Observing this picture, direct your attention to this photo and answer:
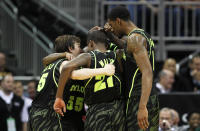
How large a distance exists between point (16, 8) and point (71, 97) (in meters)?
8.84

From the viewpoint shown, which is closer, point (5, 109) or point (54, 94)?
point (54, 94)

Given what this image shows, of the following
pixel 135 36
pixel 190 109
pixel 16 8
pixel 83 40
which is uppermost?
pixel 16 8

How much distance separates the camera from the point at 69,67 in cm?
735

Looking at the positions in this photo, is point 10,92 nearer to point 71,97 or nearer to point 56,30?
point 56,30

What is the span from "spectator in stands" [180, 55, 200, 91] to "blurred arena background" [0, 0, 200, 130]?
0.05m

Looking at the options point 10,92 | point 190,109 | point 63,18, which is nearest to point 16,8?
point 63,18

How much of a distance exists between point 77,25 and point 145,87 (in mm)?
8453

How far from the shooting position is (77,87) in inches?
322

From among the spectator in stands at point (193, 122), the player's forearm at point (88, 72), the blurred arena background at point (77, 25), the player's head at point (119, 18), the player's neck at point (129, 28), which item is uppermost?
the blurred arena background at point (77, 25)

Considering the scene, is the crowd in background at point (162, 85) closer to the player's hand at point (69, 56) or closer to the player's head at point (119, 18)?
the player's hand at point (69, 56)

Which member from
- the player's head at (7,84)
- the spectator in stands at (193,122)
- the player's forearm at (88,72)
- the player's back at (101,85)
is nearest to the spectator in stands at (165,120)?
the spectator in stands at (193,122)

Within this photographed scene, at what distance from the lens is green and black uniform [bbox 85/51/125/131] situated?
7469 millimetres

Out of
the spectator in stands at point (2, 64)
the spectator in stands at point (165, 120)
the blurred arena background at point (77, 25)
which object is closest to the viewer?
the spectator in stands at point (165, 120)

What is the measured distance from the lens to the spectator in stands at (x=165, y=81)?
12.7m
